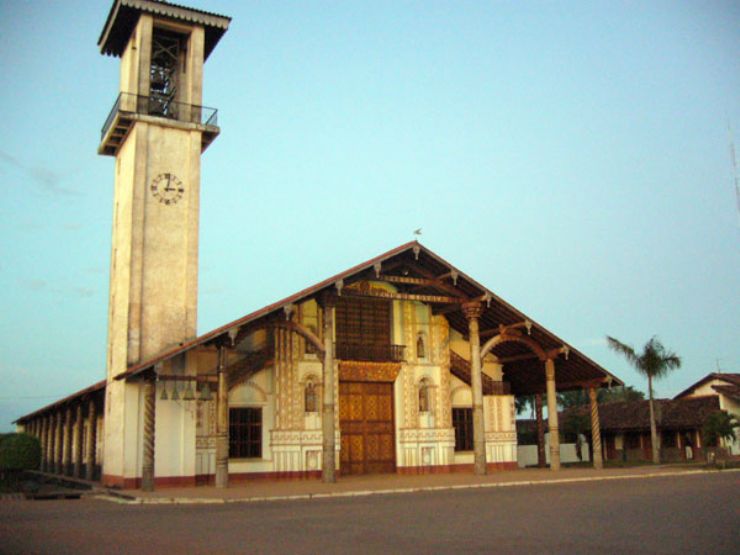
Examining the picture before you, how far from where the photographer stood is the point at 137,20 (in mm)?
25219

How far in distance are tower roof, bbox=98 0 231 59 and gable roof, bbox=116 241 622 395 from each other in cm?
990

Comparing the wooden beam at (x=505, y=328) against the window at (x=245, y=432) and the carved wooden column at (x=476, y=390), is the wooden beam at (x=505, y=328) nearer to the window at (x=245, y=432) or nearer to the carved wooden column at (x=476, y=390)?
the carved wooden column at (x=476, y=390)

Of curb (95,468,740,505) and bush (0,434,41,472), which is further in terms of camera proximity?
bush (0,434,41,472)

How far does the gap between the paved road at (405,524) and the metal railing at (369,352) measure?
9.10m

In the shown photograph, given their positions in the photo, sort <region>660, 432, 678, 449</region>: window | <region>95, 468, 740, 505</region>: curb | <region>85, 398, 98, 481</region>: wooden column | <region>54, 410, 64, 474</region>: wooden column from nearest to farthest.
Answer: <region>95, 468, 740, 505</region>: curb → <region>85, 398, 98, 481</region>: wooden column → <region>54, 410, 64, 474</region>: wooden column → <region>660, 432, 678, 449</region>: window

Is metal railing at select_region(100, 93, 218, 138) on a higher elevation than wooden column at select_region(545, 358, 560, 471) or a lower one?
higher

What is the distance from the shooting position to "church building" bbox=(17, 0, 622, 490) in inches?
877

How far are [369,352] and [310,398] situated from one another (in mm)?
2654

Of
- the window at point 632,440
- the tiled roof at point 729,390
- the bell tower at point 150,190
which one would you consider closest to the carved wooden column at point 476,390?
the bell tower at point 150,190

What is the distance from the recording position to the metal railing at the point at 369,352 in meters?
26.4

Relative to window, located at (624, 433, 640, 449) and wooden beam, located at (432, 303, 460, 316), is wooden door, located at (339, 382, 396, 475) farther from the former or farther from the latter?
window, located at (624, 433, 640, 449)

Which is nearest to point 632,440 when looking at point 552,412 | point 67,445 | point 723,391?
point 723,391

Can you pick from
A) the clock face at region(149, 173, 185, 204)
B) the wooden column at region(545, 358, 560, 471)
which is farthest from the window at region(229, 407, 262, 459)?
the wooden column at region(545, 358, 560, 471)

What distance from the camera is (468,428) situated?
28656mm
